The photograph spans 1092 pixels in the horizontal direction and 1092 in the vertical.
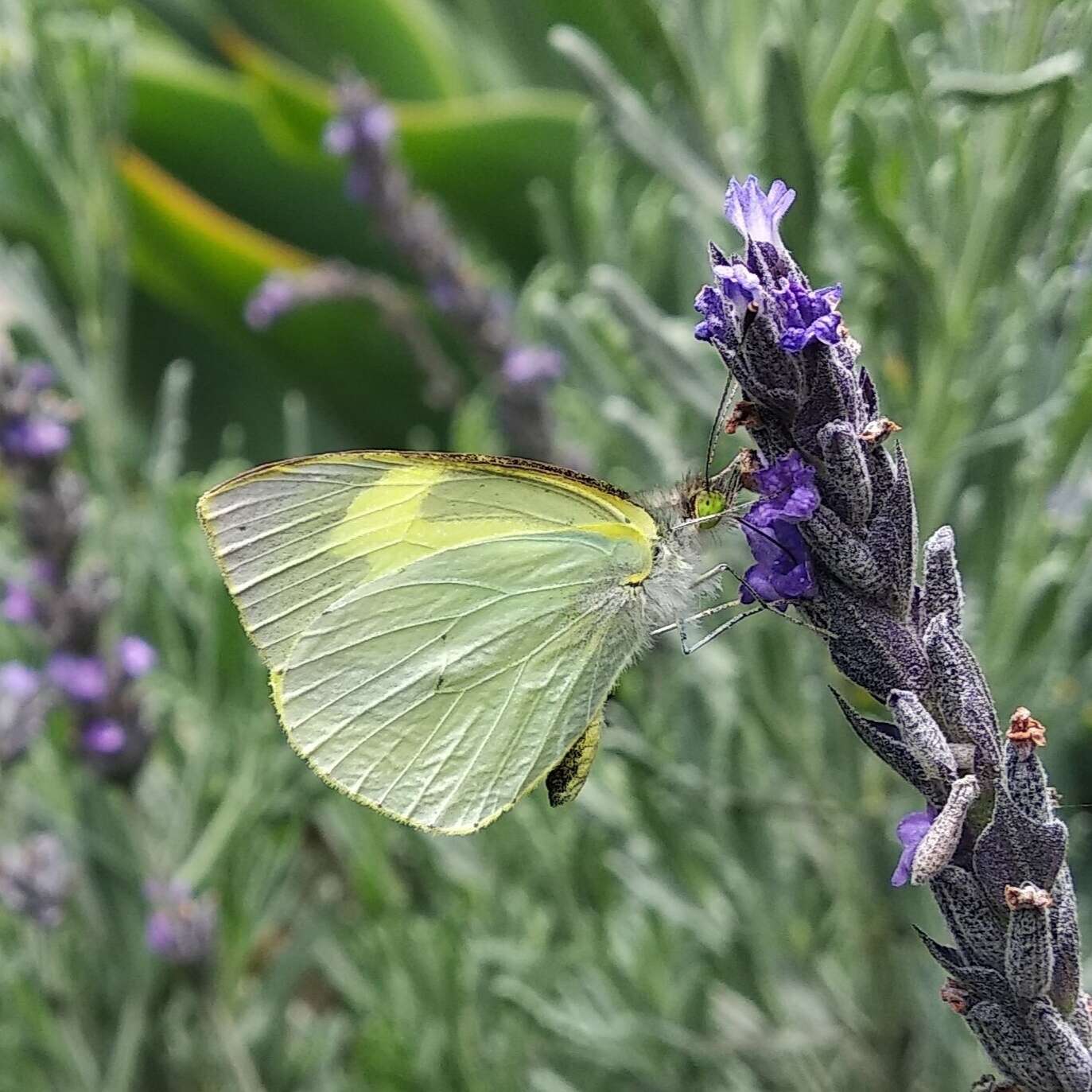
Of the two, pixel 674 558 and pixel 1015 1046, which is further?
pixel 674 558

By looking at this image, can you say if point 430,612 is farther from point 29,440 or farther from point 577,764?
point 29,440

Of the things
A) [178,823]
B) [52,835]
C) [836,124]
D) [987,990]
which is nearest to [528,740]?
[987,990]

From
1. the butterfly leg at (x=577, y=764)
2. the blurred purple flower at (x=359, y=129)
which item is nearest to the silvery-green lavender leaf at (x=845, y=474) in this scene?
the butterfly leg at (x=577, y=764)

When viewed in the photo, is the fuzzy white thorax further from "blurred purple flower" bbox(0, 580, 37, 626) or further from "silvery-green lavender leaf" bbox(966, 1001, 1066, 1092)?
"blurred purple flower" bbox(0, 580, 37, 626)

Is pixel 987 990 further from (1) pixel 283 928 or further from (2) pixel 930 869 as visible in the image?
(1) pixel 283 928

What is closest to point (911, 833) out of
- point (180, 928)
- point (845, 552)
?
point (845, 552)
